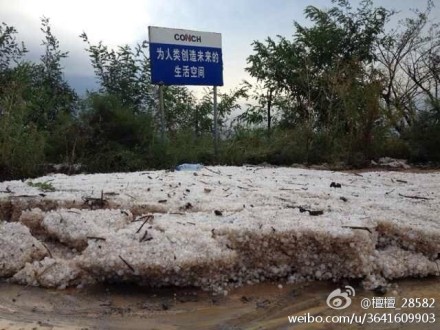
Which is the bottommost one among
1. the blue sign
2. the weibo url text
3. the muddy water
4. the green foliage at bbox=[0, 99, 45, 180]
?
the weibo url text

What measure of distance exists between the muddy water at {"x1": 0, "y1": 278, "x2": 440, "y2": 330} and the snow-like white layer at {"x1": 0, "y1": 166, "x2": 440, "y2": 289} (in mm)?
84

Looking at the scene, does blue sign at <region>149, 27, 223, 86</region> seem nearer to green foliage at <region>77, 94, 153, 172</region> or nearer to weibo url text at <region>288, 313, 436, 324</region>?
green foliage at <region>77, 94, 153, 172</region>

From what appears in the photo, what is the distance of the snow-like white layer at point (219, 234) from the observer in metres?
2.49

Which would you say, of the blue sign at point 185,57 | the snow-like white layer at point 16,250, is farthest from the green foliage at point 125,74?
the snow-like white layer at point 16,250

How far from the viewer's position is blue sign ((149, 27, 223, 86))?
7082 millimetres

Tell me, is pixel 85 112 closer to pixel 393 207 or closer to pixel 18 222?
pixel 18 222

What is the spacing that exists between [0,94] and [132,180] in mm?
3270

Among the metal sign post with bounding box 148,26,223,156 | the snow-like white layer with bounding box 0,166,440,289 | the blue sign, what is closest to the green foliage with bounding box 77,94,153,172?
the metal sign post with bounding box 148,26,223,156

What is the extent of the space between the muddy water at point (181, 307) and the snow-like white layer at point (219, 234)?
0.08m

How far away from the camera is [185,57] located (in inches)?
291

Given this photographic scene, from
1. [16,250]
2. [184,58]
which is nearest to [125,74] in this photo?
[184,58]

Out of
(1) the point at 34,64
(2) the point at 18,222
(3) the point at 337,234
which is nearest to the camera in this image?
(3) the point at 337,234

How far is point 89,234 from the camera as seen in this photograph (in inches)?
108

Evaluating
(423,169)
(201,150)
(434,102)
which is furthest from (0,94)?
(434,102)
